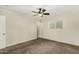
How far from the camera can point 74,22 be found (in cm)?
188

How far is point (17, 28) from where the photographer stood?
6.12ft

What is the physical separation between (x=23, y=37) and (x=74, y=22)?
4.36ft

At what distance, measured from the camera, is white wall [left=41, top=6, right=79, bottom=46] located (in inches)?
71.9

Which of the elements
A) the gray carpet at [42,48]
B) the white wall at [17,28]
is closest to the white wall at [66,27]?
the gray carpet at [42,48]

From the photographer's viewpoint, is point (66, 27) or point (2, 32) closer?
point (2, 32)

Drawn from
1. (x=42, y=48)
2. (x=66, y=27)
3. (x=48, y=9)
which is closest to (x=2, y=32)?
(x=42, y=48)

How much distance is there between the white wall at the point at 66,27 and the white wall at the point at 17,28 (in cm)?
34

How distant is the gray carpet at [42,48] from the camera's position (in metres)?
1.74

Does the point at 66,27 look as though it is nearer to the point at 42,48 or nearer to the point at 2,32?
the point at 42,48

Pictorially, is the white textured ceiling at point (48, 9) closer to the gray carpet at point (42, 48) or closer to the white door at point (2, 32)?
the white door at point (2, 32)

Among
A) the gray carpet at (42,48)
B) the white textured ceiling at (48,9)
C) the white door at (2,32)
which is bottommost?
the gray carpet at (42,48)

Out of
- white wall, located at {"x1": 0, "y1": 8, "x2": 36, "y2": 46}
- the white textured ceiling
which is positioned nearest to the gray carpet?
white wall, located at {"x1": 0, "y1": 8, "x2": 36, "y2": 46}

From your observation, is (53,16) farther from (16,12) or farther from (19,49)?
(19,49)

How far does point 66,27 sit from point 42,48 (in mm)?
821
